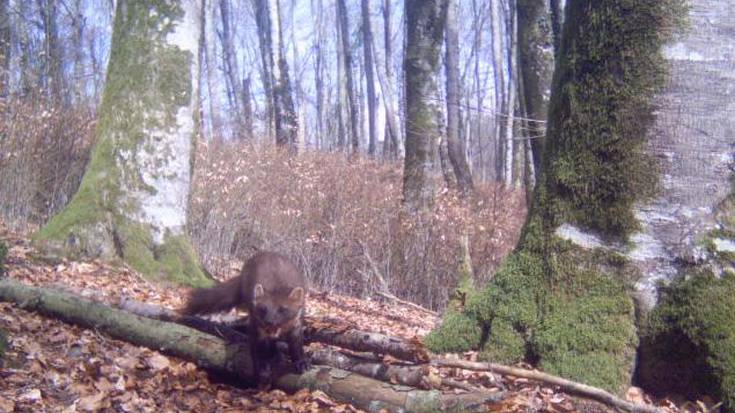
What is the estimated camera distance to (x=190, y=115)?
816 centimetres

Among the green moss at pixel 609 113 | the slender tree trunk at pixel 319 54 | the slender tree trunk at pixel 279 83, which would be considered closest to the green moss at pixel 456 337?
the green moss at pixel 609 113

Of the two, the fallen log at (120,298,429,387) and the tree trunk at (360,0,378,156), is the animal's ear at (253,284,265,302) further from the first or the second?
the tree trunk at (360,0,378,156)

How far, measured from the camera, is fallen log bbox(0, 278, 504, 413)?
400 cm

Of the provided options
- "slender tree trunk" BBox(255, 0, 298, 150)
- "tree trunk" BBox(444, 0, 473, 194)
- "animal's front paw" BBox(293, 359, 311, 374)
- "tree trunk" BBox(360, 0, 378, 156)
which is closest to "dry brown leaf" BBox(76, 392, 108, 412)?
"animal's front paw" BBox(293, 359, 311, 374)

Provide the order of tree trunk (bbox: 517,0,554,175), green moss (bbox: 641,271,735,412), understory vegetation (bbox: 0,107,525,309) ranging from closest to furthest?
green moss (bbox: 641,271,735,412), tree trunk (bbox: 517,0,554,175), understory vegetation (bbox: 0,107,525,309)

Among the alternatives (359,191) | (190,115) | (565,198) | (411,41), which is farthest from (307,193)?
(565,198)

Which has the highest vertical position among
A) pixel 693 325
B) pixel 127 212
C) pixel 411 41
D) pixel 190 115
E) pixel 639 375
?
pixel 411 41

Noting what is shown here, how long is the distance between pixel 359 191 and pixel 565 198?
8046mm

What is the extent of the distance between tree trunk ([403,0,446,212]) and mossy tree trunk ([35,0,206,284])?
508cm

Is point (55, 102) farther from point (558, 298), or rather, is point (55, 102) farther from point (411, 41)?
point (558, 298)

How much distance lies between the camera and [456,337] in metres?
4.92

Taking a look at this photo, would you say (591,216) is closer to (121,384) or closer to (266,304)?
(266,304)

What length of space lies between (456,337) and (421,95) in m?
8.97

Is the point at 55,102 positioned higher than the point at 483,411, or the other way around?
the point at 55,102
